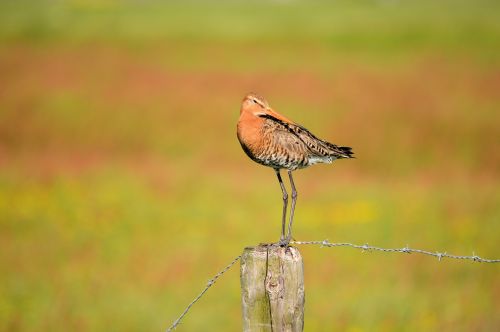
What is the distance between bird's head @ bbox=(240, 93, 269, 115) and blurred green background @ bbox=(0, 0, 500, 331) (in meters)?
4.23

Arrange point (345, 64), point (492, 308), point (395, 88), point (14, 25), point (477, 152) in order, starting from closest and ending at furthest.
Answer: point (492, 308)
point (477, 152)
point (395, 88)
point (345, 64)
point (14, 25)

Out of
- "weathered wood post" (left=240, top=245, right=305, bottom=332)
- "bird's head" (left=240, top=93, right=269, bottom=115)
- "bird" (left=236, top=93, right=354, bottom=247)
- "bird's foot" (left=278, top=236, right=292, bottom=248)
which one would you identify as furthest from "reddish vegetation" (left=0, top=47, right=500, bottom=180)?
"weathered wood post" (left=240, top=245, right=305, bottom=332)

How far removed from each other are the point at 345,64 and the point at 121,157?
11388 millimetres

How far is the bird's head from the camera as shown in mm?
5801

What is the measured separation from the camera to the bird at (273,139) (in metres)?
5.75

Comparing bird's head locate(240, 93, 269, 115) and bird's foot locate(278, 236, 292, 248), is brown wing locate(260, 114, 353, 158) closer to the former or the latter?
bird's head locate(240, 93, 269, 115)

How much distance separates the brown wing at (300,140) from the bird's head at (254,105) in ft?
0.25

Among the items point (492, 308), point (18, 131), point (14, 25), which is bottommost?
point (492, 308)

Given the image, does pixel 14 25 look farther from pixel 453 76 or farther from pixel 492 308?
pixel 492 308

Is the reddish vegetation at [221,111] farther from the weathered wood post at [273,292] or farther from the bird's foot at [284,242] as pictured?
the weathered wood post at [273,292]

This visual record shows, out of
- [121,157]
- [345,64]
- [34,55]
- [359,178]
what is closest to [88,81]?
[34,55]

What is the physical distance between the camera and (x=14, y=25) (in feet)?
116

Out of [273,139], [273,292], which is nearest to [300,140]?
[273,139]

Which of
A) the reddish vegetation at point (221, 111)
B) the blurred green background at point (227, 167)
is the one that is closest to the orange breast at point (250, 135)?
the blurred green background at point (227, 167)
